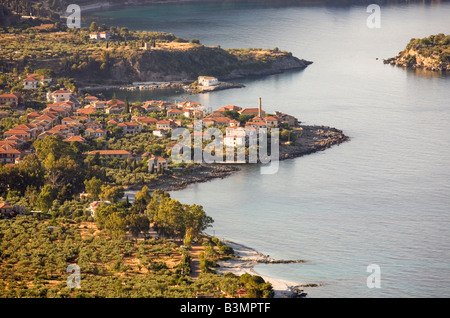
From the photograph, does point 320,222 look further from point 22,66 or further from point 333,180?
point 22,66

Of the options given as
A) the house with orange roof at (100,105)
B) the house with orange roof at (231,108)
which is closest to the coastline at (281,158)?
the house with orange roof at (231,108)

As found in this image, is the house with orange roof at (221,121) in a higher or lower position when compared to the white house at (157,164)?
higher

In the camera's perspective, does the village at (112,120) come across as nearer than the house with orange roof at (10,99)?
Yes

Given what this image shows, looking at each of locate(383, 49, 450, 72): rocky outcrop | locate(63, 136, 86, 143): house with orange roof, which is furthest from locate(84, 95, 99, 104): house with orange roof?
locate(383, 49, 450, 72): rocky outcrop

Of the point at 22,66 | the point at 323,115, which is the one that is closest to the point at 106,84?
the point at 22,66

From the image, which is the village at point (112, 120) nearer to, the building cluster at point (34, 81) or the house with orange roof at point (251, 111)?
the house with orange roof at point (251, 111)

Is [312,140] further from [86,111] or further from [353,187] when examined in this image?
[86,111]

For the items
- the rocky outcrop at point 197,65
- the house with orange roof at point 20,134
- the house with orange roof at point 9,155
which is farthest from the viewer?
the rocky outcrop at point 197,65

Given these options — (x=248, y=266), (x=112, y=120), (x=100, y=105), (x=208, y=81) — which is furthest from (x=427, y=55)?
(x=248, y=266)
